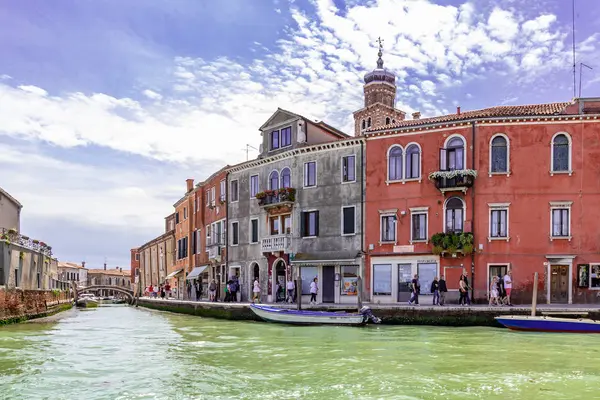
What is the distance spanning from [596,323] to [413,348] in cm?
629

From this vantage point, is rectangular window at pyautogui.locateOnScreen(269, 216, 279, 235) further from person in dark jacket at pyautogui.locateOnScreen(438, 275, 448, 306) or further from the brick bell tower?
the brick bell tower

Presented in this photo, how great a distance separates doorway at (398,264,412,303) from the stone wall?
15.8m

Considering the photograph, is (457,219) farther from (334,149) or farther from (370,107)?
(370,107)

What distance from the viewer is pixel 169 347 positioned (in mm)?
17203

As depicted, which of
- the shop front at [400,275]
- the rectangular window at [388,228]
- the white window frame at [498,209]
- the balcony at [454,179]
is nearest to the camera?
the white window frame at [498,209]

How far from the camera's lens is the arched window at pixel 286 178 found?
3081cm

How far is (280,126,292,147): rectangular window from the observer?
31281mm

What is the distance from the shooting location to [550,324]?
18609mm

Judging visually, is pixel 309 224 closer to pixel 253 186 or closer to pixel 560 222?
pixel 253 186

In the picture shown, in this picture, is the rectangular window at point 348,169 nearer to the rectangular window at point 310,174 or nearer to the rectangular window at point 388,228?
the rectangular window at point 310,174

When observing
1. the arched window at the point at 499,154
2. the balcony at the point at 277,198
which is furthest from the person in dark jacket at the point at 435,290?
the balcony at the point at 277,198

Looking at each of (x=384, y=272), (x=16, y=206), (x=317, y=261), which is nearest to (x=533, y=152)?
(x=384, y=272)

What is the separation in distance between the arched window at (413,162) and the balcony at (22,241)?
683 inches

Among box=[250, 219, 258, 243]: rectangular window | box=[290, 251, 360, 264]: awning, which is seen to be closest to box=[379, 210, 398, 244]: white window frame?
box=[290, 251, 360, 264]: awning
